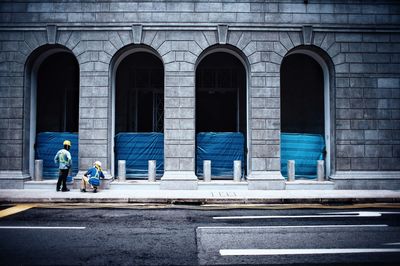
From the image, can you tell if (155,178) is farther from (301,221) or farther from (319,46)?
(319,46)

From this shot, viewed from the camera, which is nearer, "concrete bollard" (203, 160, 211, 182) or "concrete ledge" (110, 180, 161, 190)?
"concrete ledge" (110, 180, 161, 190)

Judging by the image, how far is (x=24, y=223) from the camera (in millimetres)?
8453

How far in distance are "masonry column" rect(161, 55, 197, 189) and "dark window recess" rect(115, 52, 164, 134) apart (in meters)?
2.88

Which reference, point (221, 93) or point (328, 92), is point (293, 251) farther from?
point (221, 93)

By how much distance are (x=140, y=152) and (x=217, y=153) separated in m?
3.60

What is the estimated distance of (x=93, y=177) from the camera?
43.3 feet

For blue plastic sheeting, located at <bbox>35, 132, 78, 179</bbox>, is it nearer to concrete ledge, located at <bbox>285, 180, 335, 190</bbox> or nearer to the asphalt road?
the asphalt road

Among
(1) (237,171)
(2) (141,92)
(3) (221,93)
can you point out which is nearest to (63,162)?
(2) (141,92)

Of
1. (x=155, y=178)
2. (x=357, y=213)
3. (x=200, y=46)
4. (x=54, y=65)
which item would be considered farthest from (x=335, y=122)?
(x=54, y=65)

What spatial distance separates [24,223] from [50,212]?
158 centimetres

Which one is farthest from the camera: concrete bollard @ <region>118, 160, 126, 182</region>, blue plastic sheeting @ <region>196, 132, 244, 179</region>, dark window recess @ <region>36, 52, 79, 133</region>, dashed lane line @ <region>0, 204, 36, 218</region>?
dark window recess @ <region>36, 52, 79, 133</region>

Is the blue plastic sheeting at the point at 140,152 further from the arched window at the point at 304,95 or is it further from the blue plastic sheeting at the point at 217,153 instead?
the arched window at the point at 304,95

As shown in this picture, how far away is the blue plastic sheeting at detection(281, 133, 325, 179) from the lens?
15.5 meters

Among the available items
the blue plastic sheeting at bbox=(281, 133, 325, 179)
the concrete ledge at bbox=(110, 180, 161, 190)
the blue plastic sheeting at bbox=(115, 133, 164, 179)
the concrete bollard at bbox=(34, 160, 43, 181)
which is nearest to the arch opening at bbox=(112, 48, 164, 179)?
the blue plastic sheeting at bbox=(115, 133, 164, 179)
